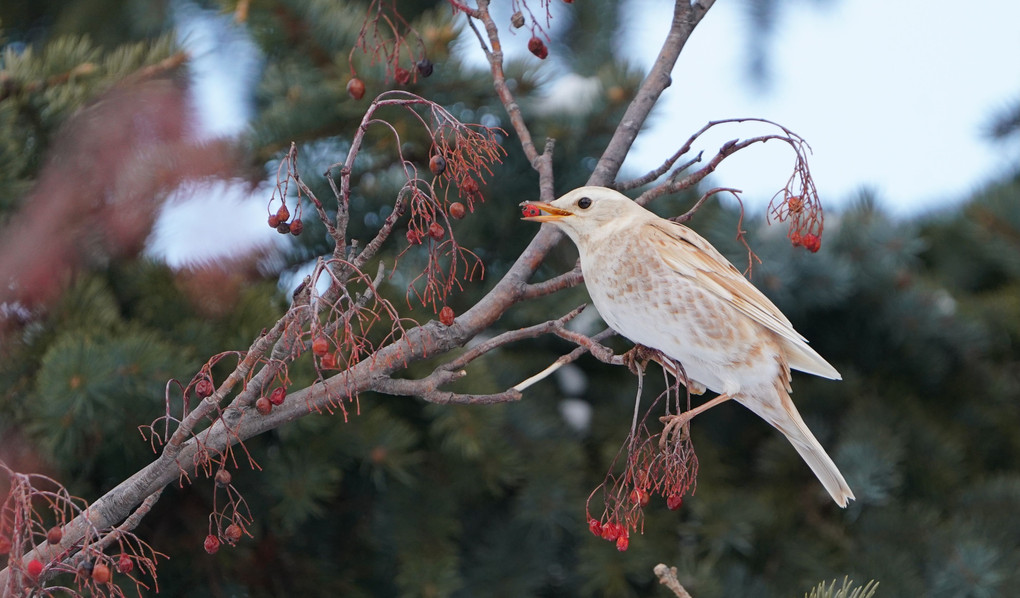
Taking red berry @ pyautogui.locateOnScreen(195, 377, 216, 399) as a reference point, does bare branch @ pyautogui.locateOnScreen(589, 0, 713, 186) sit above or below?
above

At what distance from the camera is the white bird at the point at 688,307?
0.68 meters

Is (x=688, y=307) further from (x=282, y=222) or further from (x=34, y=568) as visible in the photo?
(x=34, y=568)

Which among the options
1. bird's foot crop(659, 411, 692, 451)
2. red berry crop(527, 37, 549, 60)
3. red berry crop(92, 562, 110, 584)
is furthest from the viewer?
red berry crop(527, 37, 549, 60)

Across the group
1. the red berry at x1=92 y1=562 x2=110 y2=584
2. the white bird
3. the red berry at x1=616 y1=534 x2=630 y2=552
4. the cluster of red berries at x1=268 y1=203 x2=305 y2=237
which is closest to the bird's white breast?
the white bird

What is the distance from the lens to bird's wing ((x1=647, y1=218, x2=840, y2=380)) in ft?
2.34

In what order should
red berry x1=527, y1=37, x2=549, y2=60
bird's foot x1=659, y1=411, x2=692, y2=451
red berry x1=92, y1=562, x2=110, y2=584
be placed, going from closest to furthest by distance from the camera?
red berry x1=92, y1=562, x2=110, y2=584, bird's foot x1=659, y1=411, x2=692, y2=451, red berry x1=527, y1=37, x2=549, y2=60

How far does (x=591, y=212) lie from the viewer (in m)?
0.73

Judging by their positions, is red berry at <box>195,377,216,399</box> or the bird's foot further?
the bird's foot

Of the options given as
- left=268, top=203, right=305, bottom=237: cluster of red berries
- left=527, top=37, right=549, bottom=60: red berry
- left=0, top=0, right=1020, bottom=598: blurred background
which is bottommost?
left=0, top=0, right=1020, bottom=598: blurred background

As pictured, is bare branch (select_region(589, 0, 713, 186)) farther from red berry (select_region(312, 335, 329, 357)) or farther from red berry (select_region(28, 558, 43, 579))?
red berry (select_region(28, 558, 43, 579))

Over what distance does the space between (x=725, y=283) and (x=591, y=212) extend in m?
0.12

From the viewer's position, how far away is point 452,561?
1.06 m

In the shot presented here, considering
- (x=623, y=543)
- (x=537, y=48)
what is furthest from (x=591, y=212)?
(x=623, y=543)

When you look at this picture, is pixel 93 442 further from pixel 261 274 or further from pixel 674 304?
pixel 674 304
